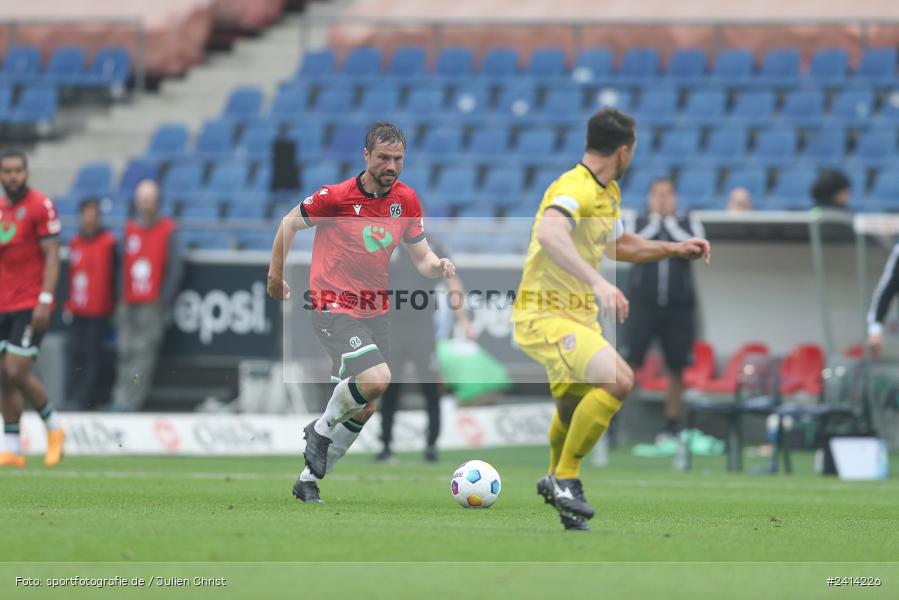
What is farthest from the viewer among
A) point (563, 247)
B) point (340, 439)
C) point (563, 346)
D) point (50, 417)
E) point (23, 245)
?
point (50, 417)

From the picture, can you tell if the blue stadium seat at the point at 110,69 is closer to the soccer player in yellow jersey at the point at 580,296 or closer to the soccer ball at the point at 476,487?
the soccer ball at the point at 476,487

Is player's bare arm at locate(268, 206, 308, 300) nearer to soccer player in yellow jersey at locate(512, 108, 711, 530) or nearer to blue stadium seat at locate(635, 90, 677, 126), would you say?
soccer player in yellow jersey at locate(512, 108, 711, 530)

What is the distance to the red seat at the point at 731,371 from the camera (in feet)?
56.6

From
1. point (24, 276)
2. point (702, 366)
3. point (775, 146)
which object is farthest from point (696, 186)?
point (24, 276)

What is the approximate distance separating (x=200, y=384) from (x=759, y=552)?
1250 cm

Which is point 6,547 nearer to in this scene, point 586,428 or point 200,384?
point 586,428

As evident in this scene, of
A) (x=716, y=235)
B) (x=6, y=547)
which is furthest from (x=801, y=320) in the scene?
(x=6, y=547)

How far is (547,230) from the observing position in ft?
26.9

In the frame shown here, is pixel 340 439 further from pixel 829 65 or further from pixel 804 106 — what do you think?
pixel 829 65

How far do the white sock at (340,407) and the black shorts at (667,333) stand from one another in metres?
6.57

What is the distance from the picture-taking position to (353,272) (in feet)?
32.2

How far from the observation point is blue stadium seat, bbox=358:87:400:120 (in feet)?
78.9

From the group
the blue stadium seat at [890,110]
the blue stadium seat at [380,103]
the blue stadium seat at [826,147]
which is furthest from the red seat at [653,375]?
the blue stadium seat at [380,103]

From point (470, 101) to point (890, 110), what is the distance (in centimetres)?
620
